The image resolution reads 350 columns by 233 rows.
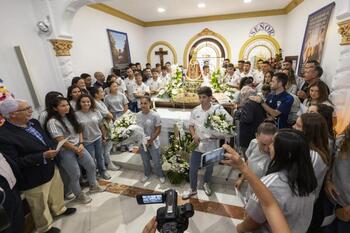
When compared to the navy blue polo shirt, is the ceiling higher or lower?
higher

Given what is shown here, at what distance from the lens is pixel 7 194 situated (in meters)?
1.70

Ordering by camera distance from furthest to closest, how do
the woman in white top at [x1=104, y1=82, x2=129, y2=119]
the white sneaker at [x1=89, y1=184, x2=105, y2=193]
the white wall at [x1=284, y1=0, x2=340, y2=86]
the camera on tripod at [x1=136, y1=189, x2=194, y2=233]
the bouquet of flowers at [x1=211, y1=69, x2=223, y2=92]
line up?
1. the bouquet of flowers at [x1=211, y1=69, x2=223, y2=92]
2. the woman in white top at [x1=104, y1=82, x2=129, y2=119]
3. the white wall at [x1=284, y1=0, x2=340, y2=86]
4. the white sneaker at [x1=89, y1=184, x2=105, y2=193]
5. the camera on tripod at [x1=136, y1=189, x2=194, y2=233]

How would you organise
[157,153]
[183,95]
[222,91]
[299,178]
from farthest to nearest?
[222,91]
[183,95]
[157,153]
[299,178]

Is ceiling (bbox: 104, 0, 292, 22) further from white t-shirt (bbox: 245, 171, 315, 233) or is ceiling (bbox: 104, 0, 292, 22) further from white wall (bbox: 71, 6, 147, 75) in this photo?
white t-shirt (bbox: 245, 171, 315, 233)

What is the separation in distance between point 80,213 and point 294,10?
7.45m

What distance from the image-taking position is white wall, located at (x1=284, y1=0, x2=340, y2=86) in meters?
3.33

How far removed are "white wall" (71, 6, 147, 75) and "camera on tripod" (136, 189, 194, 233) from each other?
4.36 metres

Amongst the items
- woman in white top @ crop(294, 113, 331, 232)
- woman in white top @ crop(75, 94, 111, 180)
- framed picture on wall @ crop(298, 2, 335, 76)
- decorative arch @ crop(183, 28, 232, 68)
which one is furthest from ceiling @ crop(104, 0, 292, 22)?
woman in white top @ crop(294, 113, 331, 232)

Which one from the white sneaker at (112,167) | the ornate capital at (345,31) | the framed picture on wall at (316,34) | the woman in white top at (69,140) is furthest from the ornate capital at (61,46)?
the framed picture on wall at (316,34)

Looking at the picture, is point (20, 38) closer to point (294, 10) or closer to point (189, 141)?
point (189, 141)

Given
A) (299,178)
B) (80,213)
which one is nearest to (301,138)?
(299,178)

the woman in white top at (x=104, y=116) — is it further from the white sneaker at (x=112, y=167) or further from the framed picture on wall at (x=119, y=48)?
the framed picture on wall at (x=119, y=48)

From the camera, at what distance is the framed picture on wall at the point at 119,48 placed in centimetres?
573

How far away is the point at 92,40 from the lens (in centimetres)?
493
